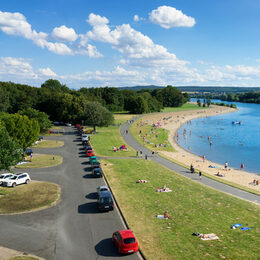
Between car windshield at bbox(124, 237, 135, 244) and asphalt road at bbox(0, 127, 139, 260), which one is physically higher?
car windshield at bbox(124, 237, 135, 244)

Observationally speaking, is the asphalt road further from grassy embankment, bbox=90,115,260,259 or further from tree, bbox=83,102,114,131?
tree, bbox=83,102,114,131

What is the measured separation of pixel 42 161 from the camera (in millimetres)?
42906

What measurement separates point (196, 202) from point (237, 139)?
67856 mm

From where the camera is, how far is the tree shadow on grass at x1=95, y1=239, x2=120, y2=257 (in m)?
17.5

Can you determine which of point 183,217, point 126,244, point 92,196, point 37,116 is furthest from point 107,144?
point 126,244

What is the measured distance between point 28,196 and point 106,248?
1368 centimetres

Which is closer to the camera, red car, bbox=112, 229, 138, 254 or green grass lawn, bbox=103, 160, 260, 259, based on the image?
red car, bbox=112, 229, 138, 254

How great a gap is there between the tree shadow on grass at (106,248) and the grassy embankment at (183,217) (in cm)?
229

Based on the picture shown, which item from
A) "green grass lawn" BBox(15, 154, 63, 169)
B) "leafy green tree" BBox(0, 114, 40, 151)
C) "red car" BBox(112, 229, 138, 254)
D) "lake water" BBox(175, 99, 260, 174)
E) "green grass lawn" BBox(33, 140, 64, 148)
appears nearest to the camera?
"red car" BBox(112, 229, 138, 254)

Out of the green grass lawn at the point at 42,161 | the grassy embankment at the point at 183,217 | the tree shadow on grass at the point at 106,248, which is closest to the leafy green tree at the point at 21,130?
the green grass lawn at the point at 42,161

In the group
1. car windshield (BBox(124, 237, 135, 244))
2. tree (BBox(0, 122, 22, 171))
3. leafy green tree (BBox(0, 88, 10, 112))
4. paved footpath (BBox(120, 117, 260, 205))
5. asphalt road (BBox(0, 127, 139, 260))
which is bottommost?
paved footpath (BBox(120, 117, 260, 205))

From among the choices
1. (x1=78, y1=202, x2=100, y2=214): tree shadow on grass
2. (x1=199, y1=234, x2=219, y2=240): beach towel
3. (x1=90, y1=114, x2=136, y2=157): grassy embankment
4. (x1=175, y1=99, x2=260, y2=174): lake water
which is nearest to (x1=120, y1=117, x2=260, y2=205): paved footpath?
(x1=90, y1=114, x2=136, y2=157): grassy embankment

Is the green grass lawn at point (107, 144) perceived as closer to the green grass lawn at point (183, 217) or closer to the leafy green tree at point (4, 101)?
the green grass lawn at point (183, 217)

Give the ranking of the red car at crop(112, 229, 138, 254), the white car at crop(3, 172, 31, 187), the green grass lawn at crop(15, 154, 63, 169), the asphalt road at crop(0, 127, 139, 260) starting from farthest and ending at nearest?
the green grass lawn at crop(15, 154, 63, 169) < the white car at crop(3, 172, 31, 187) < the asphalt road at crop(0, 127, 139, 260) < the red car at crop(112, 229, 138, 254)
